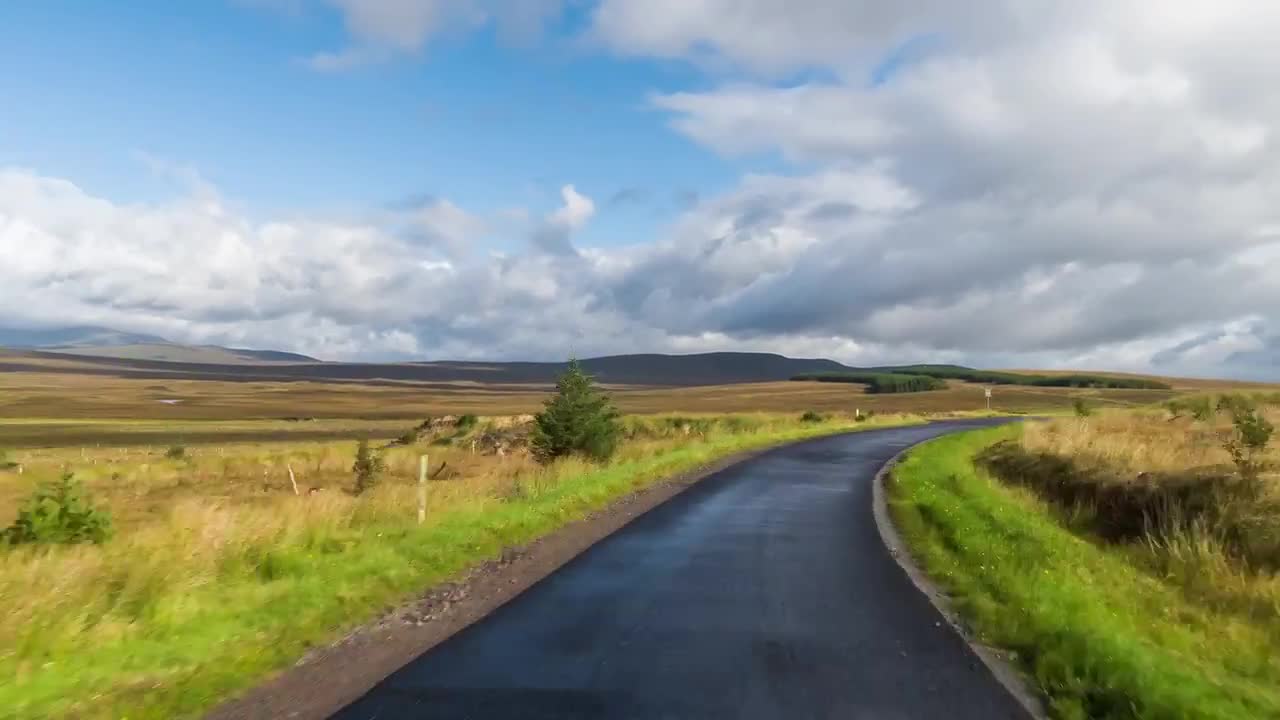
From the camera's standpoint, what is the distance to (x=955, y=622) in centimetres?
923

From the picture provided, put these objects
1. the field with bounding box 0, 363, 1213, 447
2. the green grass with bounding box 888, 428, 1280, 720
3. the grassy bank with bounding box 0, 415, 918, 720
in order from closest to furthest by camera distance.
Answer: the green grass with bounding box 888, 428, 1280, 720
the grassy bank with bounding box 0, 415, 918, 720
the field with bounding box 0, 363, 1213, 447

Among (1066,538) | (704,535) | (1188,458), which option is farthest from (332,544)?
(1188,458)

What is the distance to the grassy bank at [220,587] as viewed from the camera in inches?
276

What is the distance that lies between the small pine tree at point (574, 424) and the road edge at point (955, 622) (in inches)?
602

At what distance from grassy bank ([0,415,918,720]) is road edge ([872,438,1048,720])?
547 centimetres

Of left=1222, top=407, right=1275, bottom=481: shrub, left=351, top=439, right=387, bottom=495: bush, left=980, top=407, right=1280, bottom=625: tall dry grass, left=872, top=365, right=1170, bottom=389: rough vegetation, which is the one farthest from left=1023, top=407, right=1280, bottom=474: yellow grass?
left=872, top=365, right=1170, bottom=389: rough vegetation

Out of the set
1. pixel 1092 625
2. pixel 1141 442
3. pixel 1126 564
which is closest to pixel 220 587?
pixel 1092 625

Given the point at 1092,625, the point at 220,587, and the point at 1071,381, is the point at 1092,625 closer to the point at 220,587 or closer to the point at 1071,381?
the point at 220,587

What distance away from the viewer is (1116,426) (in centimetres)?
3272

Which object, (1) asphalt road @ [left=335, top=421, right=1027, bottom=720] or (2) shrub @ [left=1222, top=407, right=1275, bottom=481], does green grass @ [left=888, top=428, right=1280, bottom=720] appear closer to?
(1) asphalt road @ [left=335, top=421, right=1027, bottom=720]

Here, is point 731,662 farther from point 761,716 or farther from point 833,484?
point 833,484

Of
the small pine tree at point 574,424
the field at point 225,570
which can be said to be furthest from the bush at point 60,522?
the small pine tree at point 574,424

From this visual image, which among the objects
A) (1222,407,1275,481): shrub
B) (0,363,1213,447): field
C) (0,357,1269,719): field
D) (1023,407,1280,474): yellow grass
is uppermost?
(1222,407,1275,481): shrub

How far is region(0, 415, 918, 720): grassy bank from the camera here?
7000mm
